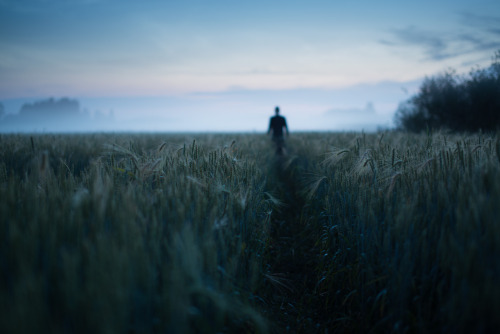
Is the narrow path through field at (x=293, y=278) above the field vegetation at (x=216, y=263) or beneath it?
beneath

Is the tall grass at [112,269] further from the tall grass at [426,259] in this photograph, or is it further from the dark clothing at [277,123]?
the dark clothing at [277,123]

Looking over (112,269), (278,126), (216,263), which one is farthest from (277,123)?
(112,269)

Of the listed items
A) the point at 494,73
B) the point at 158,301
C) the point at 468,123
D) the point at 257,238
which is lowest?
the point at 257,238

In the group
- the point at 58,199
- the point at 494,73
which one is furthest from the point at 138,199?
the point at 494,73

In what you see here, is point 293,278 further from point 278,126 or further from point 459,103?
point 459,103

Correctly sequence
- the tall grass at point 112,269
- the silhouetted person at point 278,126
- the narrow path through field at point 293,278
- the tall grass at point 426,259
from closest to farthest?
1. the tall grass at point 112,269
2. the tall grass at point 426,259
3. the narrow path through field at point 293,278
4. the silhouetted person at point 278,126

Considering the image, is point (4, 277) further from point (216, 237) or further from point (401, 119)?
point (401, 119)

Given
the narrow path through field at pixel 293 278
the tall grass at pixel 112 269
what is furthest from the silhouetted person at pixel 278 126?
the tall grass at pixel 112 269

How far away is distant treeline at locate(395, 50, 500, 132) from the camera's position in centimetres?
1212

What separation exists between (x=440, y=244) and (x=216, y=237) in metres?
1.53

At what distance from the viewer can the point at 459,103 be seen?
13320mm

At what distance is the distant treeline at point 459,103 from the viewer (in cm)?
1212

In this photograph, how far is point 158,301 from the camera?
1.21m

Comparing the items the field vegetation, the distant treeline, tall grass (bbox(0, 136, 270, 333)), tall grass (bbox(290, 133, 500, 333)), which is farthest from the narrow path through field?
the distant treeline
